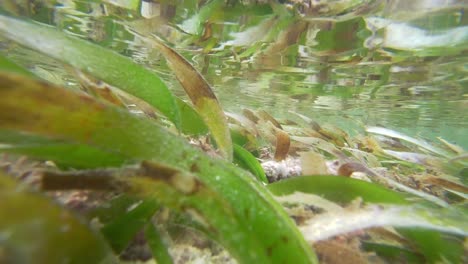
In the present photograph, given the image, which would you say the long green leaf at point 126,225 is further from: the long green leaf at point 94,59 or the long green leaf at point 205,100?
the long green leaf at point 205,100

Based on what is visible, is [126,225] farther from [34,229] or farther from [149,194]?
[34,229]

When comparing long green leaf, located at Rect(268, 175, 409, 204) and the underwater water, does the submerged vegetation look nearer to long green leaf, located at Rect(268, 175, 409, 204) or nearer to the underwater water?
long green leaf, located at Rect(268, 175, 409, 204)

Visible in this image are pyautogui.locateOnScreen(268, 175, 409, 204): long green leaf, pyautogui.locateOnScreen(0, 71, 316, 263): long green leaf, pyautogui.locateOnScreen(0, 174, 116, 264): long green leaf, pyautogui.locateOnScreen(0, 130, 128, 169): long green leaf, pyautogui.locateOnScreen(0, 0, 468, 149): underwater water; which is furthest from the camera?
pyautogui.locateOnScreen(0, 0, 468, 149): underwater water

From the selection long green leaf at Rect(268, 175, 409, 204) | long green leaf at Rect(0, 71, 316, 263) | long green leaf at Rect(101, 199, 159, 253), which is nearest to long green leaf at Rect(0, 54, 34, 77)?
long green leaf at Rect(0, 71, 316, 263)

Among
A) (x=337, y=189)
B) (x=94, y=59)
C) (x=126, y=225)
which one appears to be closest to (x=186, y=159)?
(x=126, y=225)

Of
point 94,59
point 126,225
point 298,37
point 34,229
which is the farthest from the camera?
point 298,37

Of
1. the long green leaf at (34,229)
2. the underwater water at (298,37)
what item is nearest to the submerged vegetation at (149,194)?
the long green leaf at (34,229)

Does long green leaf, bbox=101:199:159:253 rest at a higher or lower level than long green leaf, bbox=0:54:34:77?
lower
